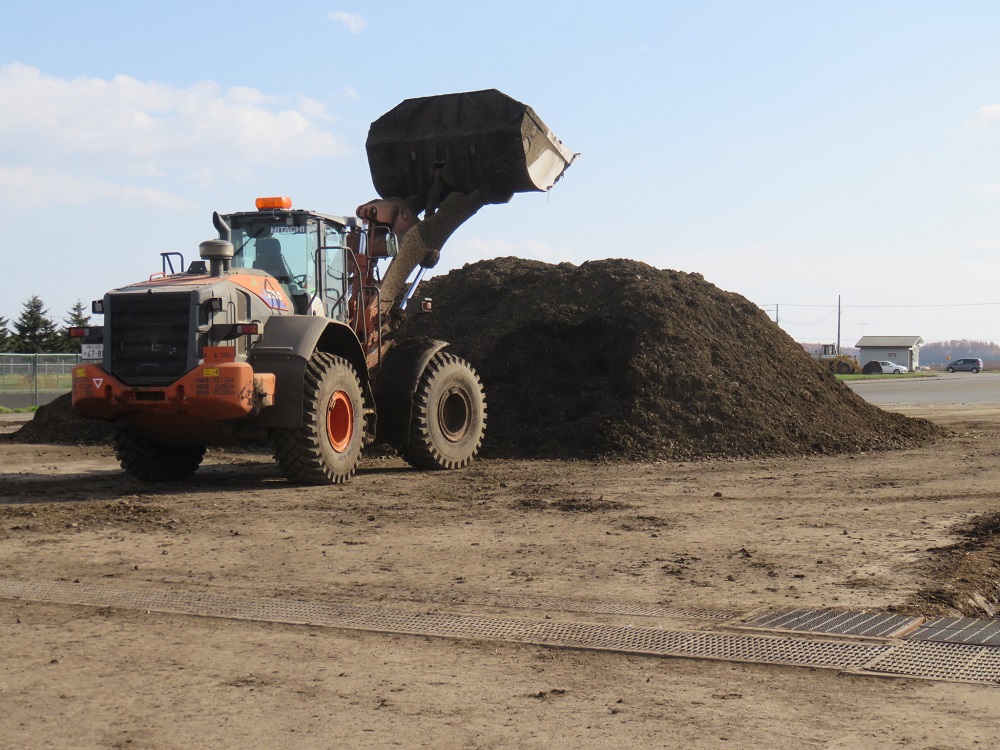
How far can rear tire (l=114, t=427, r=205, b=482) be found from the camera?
13148 millimetres

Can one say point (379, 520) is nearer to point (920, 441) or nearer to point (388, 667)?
point (388, 667)

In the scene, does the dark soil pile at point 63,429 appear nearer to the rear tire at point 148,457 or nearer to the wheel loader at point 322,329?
the rear tire at point 148,457

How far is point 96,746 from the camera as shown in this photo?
443cm

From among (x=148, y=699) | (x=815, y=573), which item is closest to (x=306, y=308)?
(x=815, y=573)

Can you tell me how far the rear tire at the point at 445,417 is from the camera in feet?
46.4

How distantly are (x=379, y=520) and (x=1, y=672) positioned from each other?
5021mm

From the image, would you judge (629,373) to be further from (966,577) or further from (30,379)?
(30,379)

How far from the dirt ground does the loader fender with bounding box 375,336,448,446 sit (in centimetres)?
57

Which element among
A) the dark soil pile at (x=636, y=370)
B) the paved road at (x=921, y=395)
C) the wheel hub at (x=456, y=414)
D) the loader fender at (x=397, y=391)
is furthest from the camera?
the paved road at (x=921, y=395)

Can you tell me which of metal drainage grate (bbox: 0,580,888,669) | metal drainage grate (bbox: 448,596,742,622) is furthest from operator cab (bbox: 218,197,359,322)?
metal drainage grate (bbox: 448,596,742,622)

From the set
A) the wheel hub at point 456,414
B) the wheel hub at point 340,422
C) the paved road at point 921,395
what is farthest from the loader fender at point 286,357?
the paved road at point 921,395

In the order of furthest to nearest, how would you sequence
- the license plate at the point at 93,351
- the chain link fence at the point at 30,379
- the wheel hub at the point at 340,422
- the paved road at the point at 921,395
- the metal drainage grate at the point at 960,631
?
1. the paved road at the point at 921,395
2. the chain link fence at the point at 30,379
3. the wheel hub at the point at 340,422
4. the license plate at the point at 93,351
5. the metal drainage grate at the point at 960,631

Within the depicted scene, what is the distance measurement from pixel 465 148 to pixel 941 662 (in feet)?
38.3

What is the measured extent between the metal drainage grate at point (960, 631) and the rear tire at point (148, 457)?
9.23 m
